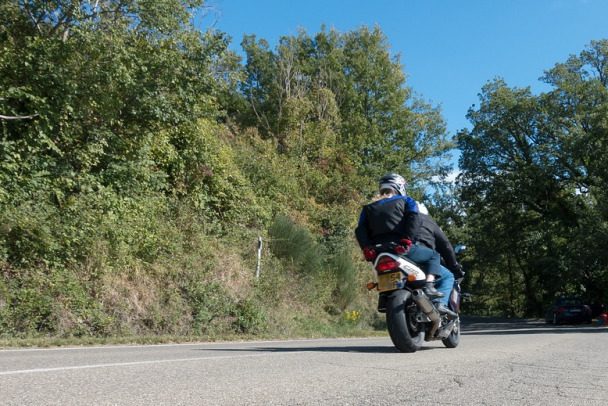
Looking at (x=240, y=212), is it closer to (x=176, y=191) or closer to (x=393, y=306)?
(x=176, y=191)

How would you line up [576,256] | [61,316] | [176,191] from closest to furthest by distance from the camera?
1. [61,316]
2. [176,191]
3. [576,256]

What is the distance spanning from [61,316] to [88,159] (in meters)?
4.53

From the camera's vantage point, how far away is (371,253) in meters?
6.48

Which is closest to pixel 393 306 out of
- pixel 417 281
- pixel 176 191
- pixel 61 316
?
pixel 417 281

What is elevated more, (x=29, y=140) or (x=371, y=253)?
(x=29, y=140)

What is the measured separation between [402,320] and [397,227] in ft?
3.56

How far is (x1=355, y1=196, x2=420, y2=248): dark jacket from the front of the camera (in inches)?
248

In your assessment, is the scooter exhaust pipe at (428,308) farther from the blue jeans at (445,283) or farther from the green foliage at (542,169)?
the green foliage at (542,169)

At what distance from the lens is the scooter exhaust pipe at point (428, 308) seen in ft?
20.2

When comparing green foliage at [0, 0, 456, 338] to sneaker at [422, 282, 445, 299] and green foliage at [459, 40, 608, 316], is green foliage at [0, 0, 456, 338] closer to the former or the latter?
sneaker at [422, 282, 445, 299]

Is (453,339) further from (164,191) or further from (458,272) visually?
(164,191)

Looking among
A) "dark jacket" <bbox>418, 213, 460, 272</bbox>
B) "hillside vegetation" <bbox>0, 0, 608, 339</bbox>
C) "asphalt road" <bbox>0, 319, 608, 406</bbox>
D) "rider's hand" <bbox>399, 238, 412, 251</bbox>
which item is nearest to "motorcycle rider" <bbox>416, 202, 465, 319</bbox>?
"dark jacket" <bbox>418, 213, 460, 272</bbox>

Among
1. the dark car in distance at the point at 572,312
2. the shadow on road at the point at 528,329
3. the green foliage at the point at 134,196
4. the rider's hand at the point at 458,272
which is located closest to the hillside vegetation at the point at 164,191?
the green foliage at the point at 134,196

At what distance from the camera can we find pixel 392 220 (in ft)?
21.0
